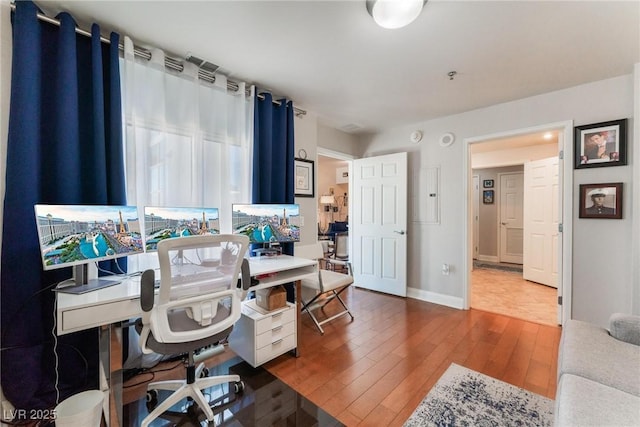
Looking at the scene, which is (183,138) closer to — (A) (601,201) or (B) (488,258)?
(A) (601,201)

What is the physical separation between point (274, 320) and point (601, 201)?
3.20 meters

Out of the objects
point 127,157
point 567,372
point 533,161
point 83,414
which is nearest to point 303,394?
point 83,414

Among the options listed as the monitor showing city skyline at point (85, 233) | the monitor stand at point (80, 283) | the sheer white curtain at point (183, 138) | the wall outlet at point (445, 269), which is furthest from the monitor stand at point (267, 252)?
the wall outlet at point (445, 269)

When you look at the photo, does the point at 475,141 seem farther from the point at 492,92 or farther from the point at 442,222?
the point at 442,222

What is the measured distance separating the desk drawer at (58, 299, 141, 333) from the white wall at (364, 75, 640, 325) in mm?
3327

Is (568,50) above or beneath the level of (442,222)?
above

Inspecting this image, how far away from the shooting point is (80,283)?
1.50 m

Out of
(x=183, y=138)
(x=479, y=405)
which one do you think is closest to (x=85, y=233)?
(x=183, y=138)

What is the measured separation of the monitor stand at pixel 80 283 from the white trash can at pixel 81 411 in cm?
56

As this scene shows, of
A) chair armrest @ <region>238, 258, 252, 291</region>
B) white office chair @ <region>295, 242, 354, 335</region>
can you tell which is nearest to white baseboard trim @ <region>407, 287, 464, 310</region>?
white office chair @ <region>295, 242, 354, 335</region>

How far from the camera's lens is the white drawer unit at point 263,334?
1.98m

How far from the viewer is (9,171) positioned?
4.80 ft

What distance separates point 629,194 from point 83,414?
427 cm

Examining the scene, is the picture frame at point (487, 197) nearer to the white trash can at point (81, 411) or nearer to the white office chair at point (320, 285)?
the white office chair at point (320, 285)
